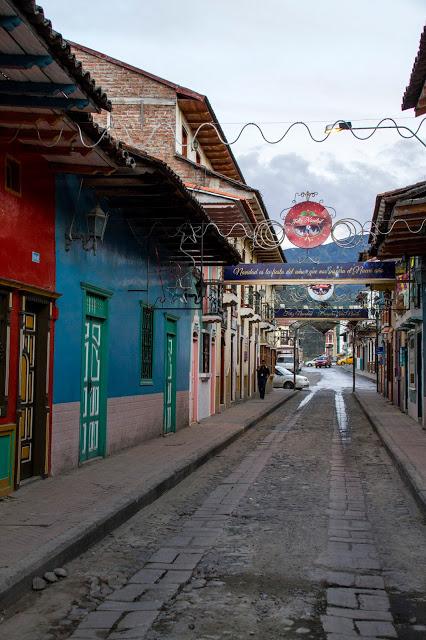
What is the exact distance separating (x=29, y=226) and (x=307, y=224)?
276 inches

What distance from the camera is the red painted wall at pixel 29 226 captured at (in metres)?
8.75

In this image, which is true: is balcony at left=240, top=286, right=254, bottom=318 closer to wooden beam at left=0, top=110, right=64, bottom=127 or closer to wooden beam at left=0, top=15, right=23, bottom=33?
wooden beam at left=0, top=110, right=64, bottom=127

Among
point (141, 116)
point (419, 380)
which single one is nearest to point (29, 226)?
point (141, 116)

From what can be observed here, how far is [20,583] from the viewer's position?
5.54m

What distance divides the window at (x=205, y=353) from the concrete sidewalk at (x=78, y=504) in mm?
7643

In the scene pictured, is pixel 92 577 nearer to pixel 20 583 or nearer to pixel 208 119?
pixel 20 583

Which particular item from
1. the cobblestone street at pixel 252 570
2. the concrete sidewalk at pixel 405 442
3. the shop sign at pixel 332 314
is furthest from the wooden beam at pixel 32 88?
the shop sign at pixel 332 314

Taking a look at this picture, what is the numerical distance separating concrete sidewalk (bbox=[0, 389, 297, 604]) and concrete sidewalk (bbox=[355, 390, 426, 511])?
129 inches

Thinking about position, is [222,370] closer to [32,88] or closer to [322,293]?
[322,293]

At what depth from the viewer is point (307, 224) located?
1509cm

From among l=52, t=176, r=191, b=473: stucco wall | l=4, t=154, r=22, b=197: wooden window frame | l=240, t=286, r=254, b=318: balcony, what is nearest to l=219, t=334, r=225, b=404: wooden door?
l=240, t=286, r=254, b=318: balcony

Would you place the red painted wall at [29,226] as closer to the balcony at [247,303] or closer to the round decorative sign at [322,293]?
the round decorative sign at [322,293]

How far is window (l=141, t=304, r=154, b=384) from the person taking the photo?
1533cm

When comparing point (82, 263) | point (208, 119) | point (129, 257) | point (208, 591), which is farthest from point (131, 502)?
point (208, 119)
